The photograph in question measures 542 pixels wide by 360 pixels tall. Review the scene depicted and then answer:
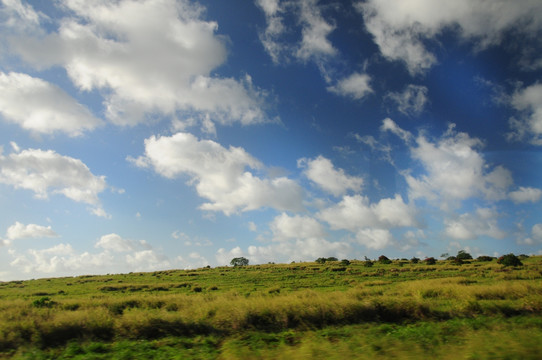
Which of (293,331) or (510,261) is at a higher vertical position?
(510,261)

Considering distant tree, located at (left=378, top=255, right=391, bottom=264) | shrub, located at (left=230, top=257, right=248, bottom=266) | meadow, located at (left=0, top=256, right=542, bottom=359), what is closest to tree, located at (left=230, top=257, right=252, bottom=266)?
shrub, located at (left=230, top=257, right=248, bottom=266)

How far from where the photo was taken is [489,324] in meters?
12.5

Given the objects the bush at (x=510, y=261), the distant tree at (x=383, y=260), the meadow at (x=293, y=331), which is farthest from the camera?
the distant tree at (x=383, y=260)

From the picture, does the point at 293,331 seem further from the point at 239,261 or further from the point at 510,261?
the point at 239,261

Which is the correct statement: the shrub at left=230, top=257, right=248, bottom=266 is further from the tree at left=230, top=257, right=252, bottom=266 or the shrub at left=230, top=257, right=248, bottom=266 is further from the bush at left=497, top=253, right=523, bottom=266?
the bush at left=497, top=253, right=523, bottom=266

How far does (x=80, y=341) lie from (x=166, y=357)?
177 inches

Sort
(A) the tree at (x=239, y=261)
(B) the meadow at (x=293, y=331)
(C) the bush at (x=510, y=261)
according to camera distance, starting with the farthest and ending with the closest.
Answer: (A) the tree at (x=239, y=261)
(C) the bush at (x=510, y=261)
(B) the meadow at (x=293, y=331)

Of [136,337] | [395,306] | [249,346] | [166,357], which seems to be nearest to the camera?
[166,357]

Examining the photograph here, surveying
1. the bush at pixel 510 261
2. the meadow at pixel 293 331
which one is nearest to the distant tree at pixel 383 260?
the bush at pixel 510 261

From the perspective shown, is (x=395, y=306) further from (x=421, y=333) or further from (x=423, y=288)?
(x=423, y=288)

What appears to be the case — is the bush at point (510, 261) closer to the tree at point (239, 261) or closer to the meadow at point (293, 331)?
the meadow at point (293, 331)

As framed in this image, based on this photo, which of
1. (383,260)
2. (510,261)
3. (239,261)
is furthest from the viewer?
(239,261)

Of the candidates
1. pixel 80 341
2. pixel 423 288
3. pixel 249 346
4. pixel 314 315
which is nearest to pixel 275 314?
pixel 314 315

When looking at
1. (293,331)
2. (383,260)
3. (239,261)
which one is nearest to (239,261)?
(239,261)
